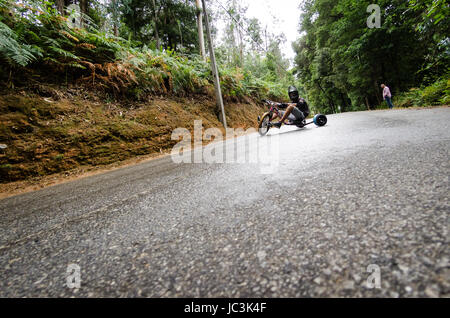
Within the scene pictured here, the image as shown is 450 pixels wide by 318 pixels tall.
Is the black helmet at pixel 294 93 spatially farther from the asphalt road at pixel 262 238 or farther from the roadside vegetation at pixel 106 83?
the asphalt road at pixel 262 238

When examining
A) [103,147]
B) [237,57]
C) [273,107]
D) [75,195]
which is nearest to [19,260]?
[75,195]

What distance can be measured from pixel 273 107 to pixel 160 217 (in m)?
5.67

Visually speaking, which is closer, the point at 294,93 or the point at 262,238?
the point at 262,238

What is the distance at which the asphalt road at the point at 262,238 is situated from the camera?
2.24ft

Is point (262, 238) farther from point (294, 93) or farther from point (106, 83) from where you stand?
point (106, 83)

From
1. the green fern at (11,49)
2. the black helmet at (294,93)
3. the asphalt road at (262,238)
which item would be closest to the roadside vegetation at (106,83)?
the green fern at (11,49)

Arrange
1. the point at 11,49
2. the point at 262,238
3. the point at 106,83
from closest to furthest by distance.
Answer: the point at 262,238 < the point at 11,49 < the point at 106,83

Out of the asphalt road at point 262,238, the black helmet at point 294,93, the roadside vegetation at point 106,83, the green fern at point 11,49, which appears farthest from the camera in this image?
the black helmet at point 294,93

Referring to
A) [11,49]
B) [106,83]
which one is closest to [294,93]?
[106,83]

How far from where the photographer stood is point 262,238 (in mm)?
971

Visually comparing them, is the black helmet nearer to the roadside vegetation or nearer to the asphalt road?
the roadside vegetation

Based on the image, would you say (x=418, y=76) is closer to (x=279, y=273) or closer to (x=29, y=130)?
(x=279, y=273)

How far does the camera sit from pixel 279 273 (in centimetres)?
74

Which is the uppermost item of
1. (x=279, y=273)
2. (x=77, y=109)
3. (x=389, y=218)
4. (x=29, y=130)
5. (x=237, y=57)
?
(x=237, y=57)
